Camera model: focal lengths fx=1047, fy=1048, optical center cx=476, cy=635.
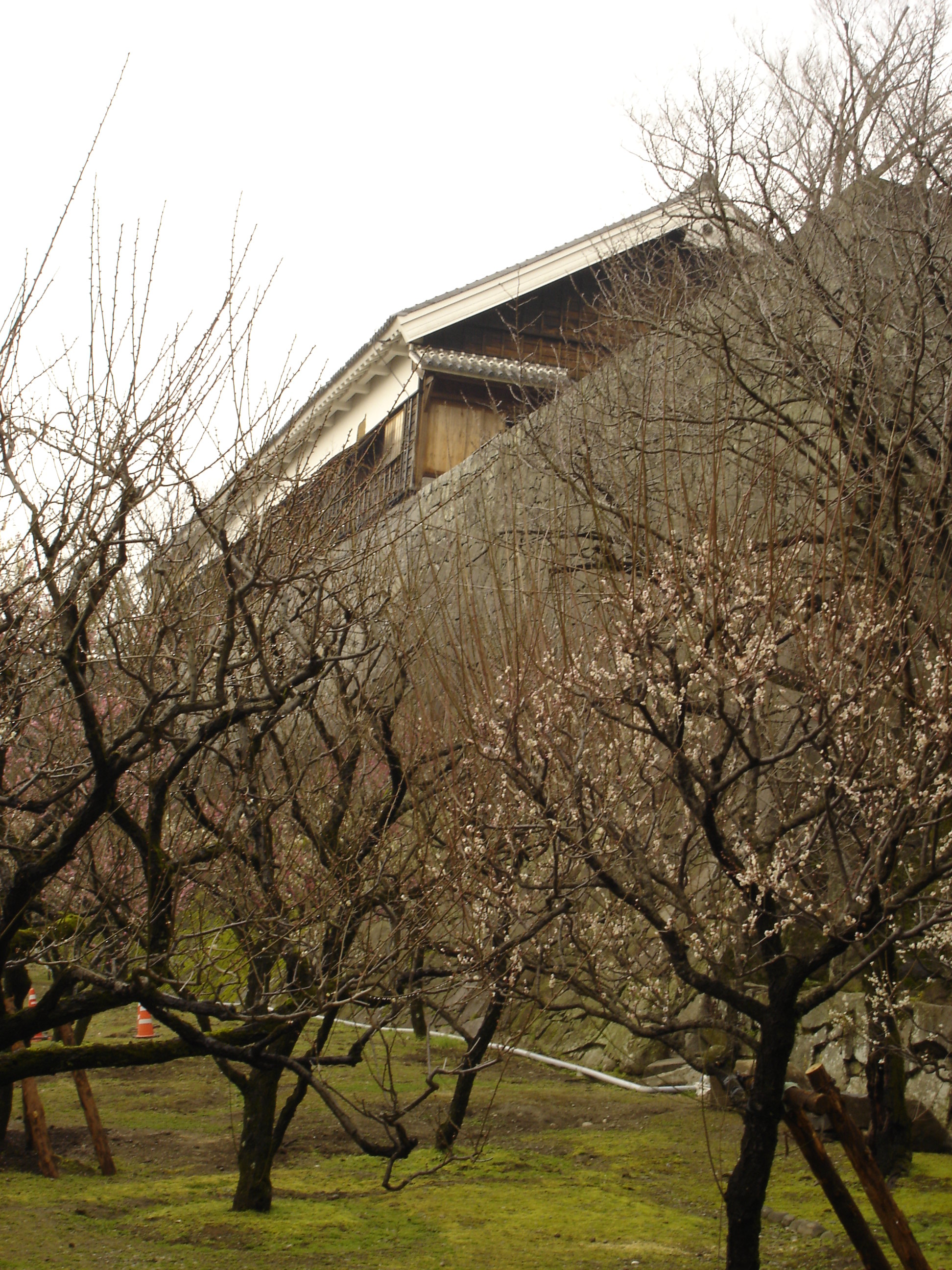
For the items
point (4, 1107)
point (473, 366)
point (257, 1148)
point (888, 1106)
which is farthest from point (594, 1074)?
point (473, 366)

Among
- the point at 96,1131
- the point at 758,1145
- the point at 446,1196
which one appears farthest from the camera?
the point at 96,1131

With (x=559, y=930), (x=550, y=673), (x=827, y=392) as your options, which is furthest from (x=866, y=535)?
(x=559, y=930)

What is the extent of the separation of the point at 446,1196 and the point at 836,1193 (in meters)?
2.58

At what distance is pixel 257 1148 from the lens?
540 cm

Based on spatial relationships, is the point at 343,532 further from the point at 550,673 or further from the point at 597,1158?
the point at 597,1158

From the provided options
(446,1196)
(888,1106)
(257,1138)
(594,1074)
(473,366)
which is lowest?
(594,1074)

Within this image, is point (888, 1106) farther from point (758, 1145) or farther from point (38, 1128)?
point (38, 1128)

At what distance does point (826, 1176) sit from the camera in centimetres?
404

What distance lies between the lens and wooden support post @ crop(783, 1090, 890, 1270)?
157 inches

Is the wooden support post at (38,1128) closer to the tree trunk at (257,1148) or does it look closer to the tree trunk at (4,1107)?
the tree trunk at (4,1107)

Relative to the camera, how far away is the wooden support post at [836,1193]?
398 cm

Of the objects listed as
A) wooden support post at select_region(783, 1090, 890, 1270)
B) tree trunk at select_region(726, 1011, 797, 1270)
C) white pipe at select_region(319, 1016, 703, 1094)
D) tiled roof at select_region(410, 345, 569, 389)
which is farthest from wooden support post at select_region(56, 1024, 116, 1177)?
tiled roof at select_region(410, 345, 569, 389)

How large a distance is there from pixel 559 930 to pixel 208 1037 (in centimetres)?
194

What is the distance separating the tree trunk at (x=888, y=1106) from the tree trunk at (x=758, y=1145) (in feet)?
5.40
